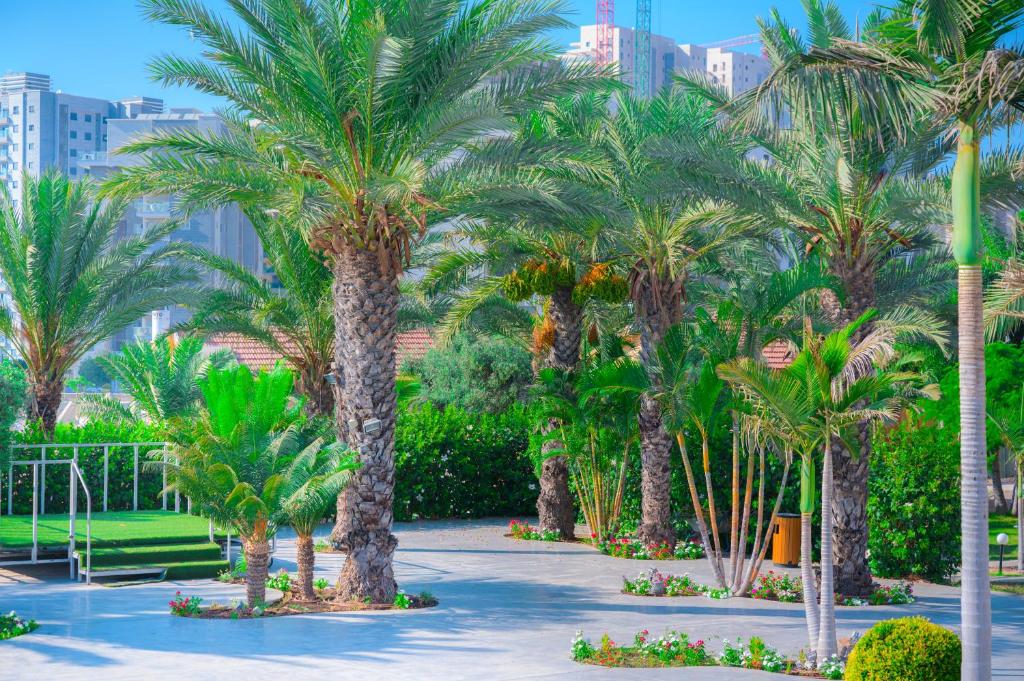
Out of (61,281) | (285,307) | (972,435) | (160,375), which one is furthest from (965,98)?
(160,375)

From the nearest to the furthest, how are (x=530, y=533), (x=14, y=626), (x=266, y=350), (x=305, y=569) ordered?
(x=14, y=626), (x=305, y=569), (x=530, y=533), (x=266, y=350)

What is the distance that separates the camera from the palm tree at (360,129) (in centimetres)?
1348

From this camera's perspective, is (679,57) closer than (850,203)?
No

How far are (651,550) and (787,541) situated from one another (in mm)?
1954

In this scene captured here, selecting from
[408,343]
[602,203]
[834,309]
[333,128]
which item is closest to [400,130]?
[333,128]

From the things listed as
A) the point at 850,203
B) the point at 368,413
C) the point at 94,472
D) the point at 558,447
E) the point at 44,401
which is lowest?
the point at 94,472

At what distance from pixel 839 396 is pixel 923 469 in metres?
5.74

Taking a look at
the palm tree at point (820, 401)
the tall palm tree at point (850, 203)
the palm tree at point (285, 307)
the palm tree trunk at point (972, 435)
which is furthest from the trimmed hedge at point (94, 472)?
the palm tree trunk at point (972, 435)

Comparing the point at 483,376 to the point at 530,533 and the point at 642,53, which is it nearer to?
the point at 530,533

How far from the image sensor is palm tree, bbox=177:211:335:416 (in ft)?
63.8

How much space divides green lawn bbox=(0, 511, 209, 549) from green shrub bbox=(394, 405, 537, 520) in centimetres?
554

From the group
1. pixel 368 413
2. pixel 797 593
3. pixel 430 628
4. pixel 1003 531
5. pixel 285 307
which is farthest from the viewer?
pixel 1003 531

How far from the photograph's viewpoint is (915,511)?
53.3ft

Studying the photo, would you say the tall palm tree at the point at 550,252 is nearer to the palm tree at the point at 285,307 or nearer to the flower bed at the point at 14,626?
the palm tree at the point at 285,307
